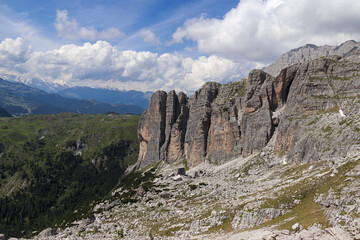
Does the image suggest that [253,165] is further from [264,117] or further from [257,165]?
[264,117]

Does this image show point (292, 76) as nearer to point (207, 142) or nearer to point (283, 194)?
point (207, 142)

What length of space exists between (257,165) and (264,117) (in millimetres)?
28469

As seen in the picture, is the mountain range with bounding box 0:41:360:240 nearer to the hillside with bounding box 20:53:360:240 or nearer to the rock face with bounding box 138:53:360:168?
the hillside with bounding box 20:53:360:240

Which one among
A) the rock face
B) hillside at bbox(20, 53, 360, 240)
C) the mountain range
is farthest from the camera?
the rock face

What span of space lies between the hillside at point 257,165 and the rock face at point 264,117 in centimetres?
43

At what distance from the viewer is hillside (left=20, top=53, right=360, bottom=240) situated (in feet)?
136

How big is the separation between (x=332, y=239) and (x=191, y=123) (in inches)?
5230

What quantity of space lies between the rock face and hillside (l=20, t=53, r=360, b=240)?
1.41 feet

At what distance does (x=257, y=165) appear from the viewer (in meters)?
95.1

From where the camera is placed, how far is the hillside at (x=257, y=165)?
41.5 m

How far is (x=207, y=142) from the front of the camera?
146 metres

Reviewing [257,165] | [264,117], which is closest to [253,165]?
[257,165]

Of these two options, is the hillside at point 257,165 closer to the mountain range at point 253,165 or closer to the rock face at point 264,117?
the mountain range at point 253,165

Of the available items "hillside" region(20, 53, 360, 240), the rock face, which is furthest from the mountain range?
the rock face
